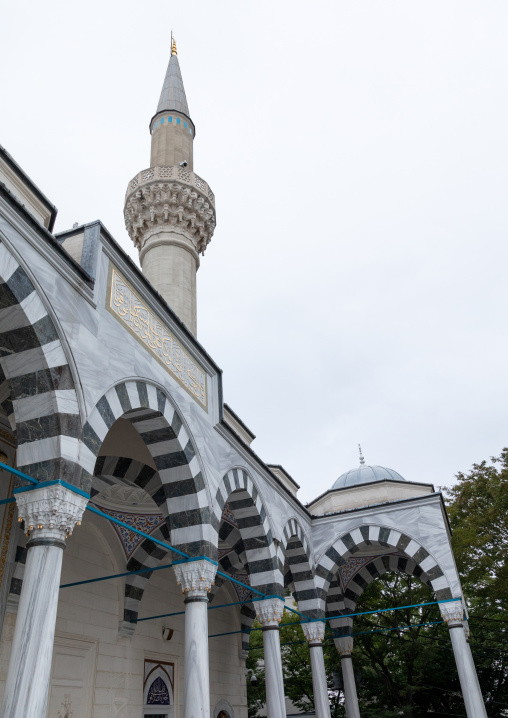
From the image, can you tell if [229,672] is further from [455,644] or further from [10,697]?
[10,697]

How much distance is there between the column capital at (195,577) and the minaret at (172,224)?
717 centimetres

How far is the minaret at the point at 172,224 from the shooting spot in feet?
42.0

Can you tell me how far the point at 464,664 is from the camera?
9000 mm

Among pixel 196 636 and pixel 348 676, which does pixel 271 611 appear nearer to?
pixel 196 636

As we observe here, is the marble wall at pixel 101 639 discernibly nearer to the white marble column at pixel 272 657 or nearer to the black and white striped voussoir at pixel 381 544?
the white marble column at pixel 272 657

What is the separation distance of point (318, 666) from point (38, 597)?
291 inches

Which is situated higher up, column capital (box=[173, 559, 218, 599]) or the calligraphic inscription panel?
the calligraphic inscription panel

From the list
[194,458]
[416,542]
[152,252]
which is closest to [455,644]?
[416,542]

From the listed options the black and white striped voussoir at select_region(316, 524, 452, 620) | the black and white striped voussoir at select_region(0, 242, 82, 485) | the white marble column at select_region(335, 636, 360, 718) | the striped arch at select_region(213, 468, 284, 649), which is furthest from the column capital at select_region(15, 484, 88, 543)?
the white marble column at select_region(335, 636, 360, 718)

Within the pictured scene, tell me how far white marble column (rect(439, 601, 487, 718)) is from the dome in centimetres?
459

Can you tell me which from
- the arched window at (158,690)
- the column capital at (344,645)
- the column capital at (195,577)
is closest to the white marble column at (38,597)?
the column capital at (195,577)

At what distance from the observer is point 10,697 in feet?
10.7

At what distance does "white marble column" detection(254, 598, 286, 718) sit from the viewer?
7371 millimetres

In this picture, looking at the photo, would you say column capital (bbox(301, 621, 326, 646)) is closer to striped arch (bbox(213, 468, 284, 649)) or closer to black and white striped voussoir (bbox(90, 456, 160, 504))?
striped arch (bbox(213, 468, 284, 649))
